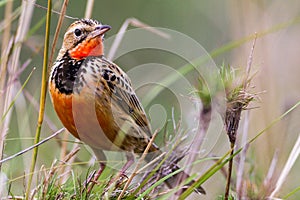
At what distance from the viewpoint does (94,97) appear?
298cm

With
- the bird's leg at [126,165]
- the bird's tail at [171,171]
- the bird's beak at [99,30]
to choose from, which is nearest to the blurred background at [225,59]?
the bird's tail at [171,171]

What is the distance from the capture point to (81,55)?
3.09 m

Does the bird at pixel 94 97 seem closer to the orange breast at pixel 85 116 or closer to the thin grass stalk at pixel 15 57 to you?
the orange breast at pixel 85 116

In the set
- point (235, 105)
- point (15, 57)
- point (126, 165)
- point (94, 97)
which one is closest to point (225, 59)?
point (15, 57)

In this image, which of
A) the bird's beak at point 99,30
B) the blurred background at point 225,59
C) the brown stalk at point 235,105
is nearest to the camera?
the brown stalk at point 235,105

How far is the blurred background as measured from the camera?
3666 mm

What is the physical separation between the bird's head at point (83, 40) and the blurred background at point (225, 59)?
0.37m

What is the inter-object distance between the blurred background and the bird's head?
369 millimetres

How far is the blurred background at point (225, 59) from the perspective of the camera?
12.0 feet

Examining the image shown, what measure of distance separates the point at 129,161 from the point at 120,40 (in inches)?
31.9

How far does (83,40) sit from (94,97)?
0.82ft

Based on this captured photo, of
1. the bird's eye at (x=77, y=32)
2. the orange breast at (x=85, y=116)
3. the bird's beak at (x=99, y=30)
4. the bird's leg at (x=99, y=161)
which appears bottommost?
the bird's leg at (x=99, y=161)

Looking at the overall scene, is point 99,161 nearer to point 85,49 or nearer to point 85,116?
point 85,116

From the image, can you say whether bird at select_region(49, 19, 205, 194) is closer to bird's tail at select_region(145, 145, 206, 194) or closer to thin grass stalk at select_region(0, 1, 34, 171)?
bird's tail at select_region(145, 145, 206, 194)
